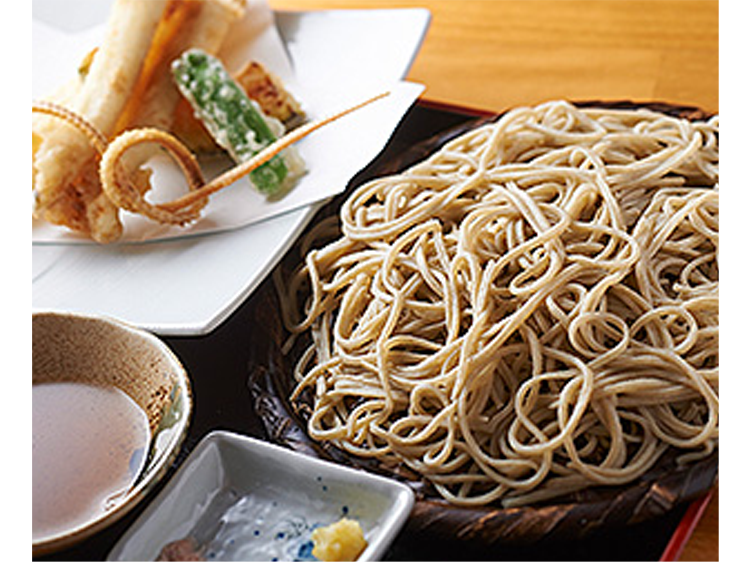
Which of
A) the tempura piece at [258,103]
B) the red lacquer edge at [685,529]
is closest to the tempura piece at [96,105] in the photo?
the tempura piece at [258,103]

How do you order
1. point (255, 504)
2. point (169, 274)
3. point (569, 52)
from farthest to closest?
point (569, 52) < point (169, 274) < point (255, 504)

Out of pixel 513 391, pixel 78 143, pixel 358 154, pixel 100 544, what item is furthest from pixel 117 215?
pixel 513 391

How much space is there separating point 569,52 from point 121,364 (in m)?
1.47

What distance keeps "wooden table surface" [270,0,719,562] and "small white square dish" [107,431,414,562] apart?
1168 mm

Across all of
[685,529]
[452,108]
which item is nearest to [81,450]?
[685,529]

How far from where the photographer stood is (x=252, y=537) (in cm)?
117

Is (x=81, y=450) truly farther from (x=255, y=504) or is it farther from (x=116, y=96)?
(x=116, y=96)

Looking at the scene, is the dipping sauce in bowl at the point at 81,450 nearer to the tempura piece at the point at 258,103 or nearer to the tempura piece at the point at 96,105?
the tempura piece at the point at 96,105

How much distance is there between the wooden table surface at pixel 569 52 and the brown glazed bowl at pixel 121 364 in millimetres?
1052

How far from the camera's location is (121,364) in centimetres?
130

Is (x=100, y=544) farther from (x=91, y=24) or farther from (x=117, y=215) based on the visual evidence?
(x=91, y=24)

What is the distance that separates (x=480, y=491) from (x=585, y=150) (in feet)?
1.88

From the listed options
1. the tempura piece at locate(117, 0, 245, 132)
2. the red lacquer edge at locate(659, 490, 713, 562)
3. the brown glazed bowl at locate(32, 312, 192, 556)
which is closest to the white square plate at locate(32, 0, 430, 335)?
the brown glazed bowl at locate(32, 312, 192, 556)

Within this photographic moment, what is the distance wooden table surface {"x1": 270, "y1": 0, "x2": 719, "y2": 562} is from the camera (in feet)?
7.28
